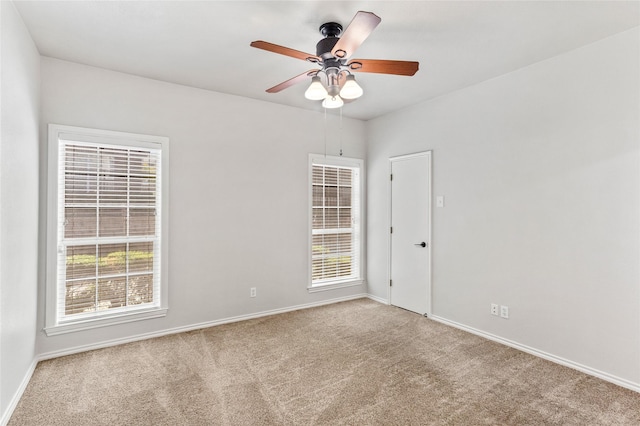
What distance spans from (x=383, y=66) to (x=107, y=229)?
3000 millimetres

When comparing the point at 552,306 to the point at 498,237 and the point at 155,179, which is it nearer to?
the point at 498,237

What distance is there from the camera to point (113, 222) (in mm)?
3246

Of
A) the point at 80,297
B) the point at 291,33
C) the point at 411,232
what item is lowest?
the point at 80,297

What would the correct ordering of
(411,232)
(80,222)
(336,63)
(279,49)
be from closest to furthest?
(279,49), (336,63), (80,222), (411,232)

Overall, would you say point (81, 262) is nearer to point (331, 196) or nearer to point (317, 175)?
point (317, 175)

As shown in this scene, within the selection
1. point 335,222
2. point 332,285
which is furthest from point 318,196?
point 332,285

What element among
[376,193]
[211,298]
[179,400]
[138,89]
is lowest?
[179,400]

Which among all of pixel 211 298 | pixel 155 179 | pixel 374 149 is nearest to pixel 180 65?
pixel 155 179

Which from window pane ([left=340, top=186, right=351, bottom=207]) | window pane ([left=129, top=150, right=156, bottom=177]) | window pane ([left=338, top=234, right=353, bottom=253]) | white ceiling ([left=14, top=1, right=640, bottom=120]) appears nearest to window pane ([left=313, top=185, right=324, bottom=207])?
window pane ([left=340, top=186, right=351, bottom=207])

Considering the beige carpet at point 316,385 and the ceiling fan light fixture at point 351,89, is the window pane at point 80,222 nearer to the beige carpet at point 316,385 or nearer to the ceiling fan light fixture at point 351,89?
the beige carpet at point 316,385

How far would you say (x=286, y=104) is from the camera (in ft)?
13.9

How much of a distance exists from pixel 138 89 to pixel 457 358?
4105 millimetres

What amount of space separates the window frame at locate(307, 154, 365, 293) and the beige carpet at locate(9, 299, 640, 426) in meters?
1.15

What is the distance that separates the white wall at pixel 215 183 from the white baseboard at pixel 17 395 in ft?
0.94
